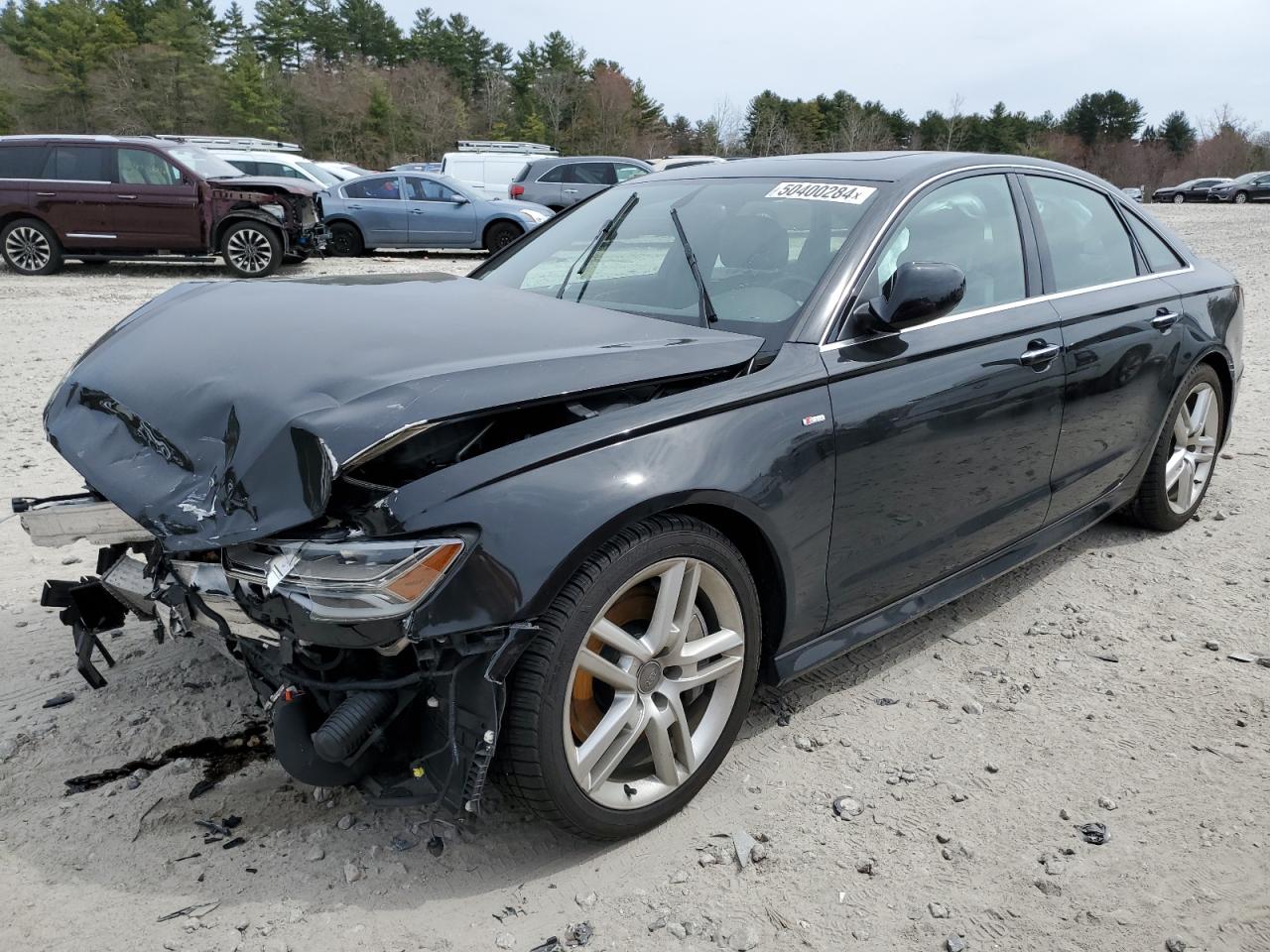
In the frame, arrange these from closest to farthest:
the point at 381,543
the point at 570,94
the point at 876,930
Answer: the point at 381,543 → the point at 876,930 → the point at 570,94

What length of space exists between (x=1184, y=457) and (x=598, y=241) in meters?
2.92

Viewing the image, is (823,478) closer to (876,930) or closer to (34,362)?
(876,930)

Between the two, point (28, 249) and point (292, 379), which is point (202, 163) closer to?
point (28, 249)

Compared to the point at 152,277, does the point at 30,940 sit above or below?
below

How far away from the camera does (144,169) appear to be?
13148 millimetres

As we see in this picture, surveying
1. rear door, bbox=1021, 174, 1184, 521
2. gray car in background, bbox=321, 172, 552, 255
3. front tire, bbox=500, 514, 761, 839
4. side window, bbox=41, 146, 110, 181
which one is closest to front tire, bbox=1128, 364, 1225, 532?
rear door, bbox=1021, 174, 1184, 521

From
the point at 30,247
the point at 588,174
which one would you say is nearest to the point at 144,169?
the point at 30,247

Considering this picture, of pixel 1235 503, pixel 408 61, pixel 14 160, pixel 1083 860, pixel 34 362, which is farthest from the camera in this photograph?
pixel 408 61

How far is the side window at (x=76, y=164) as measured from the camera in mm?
13039

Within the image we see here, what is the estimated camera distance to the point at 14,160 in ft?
42.5

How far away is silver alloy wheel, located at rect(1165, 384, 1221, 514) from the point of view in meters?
4.52

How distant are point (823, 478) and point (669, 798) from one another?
3.09 feet

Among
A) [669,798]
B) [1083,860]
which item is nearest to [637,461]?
[669,798]

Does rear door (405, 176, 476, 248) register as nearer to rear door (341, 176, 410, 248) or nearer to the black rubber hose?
rear door (341, 176, 410, 248)
